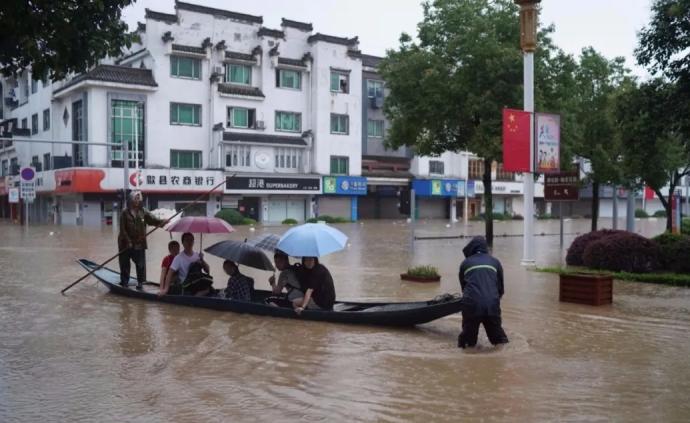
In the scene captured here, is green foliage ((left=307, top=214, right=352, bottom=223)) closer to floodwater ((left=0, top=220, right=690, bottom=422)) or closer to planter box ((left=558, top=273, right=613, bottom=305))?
floodwater ((left=0, top=220, right=690, bottom=422))

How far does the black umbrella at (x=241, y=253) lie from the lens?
10.8 metres

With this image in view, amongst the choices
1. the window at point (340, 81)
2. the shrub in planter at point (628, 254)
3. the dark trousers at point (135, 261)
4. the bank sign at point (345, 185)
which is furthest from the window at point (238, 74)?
the dark trousers at point (135, 261)

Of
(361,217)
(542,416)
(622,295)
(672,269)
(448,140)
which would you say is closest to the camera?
(542,416)

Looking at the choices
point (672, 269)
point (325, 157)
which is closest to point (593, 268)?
point (672, 269)

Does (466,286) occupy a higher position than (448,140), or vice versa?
(448,140)

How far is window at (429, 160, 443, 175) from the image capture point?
6150 centimetres

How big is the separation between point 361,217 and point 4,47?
174ft

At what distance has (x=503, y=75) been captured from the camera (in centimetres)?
2389

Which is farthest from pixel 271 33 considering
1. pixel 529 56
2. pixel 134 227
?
pixel 134 227

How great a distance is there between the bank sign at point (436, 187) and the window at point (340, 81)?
1069 centimetres

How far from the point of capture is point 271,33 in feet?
166

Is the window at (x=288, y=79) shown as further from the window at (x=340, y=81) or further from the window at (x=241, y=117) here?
the window at (x=241, y=117)

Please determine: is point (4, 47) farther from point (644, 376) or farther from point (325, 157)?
point (325, 157)

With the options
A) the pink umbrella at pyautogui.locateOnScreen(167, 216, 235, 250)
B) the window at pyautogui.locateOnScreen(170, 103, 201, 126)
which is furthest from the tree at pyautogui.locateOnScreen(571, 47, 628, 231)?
the window at pyautogui.locateOnScreen(170, 103, 201, 126)
